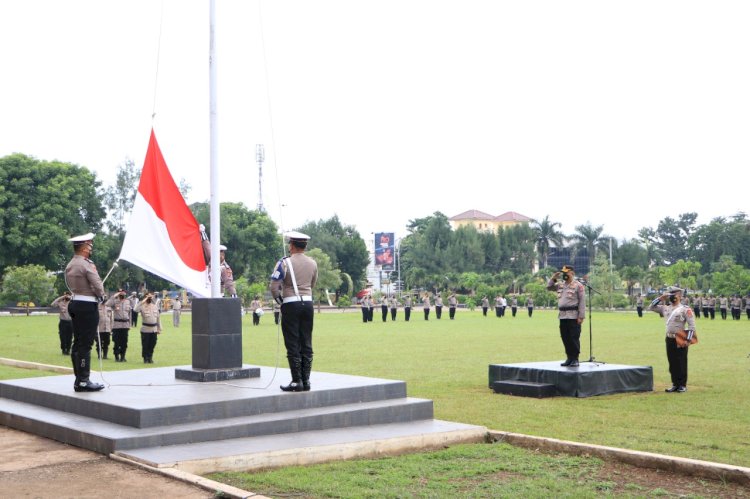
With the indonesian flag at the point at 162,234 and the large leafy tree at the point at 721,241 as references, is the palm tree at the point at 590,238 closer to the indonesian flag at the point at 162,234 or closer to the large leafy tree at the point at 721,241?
the large leafy tree at the point at 721,241

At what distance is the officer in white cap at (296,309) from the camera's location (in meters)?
9.49

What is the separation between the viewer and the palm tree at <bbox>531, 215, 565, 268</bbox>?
10225 cm

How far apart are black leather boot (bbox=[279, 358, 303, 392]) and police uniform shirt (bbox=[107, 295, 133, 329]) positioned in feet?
36.3

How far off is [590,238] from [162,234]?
312 feet

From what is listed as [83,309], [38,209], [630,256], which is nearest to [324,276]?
[38,209]

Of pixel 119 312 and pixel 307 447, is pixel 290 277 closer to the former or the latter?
pixel 307 447

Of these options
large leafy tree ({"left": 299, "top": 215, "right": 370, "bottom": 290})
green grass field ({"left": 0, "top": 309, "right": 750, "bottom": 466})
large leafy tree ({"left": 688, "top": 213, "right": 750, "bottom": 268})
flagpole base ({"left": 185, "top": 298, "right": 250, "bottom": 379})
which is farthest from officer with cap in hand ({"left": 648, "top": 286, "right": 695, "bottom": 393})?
large leafy tree ({"left": 688, "top": 213, "right": 750, "bottom": 268})

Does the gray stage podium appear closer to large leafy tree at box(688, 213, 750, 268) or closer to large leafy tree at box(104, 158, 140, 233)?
large leafy tree at box(104, 158, 140, 233)

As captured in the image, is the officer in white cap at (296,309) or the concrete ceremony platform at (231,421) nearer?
the concrete ceremony platform at (231,421)

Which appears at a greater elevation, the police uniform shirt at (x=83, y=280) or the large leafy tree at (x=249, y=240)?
the large leafy tree at (x=249, y=240)

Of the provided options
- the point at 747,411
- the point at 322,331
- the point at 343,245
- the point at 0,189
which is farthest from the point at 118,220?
the point at 747,411

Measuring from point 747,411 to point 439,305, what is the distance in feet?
117

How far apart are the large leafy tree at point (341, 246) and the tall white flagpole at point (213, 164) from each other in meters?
74.0

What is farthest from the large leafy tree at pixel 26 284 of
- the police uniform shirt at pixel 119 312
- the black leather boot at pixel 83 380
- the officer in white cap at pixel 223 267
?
the black leather boot at pixel 83 380
